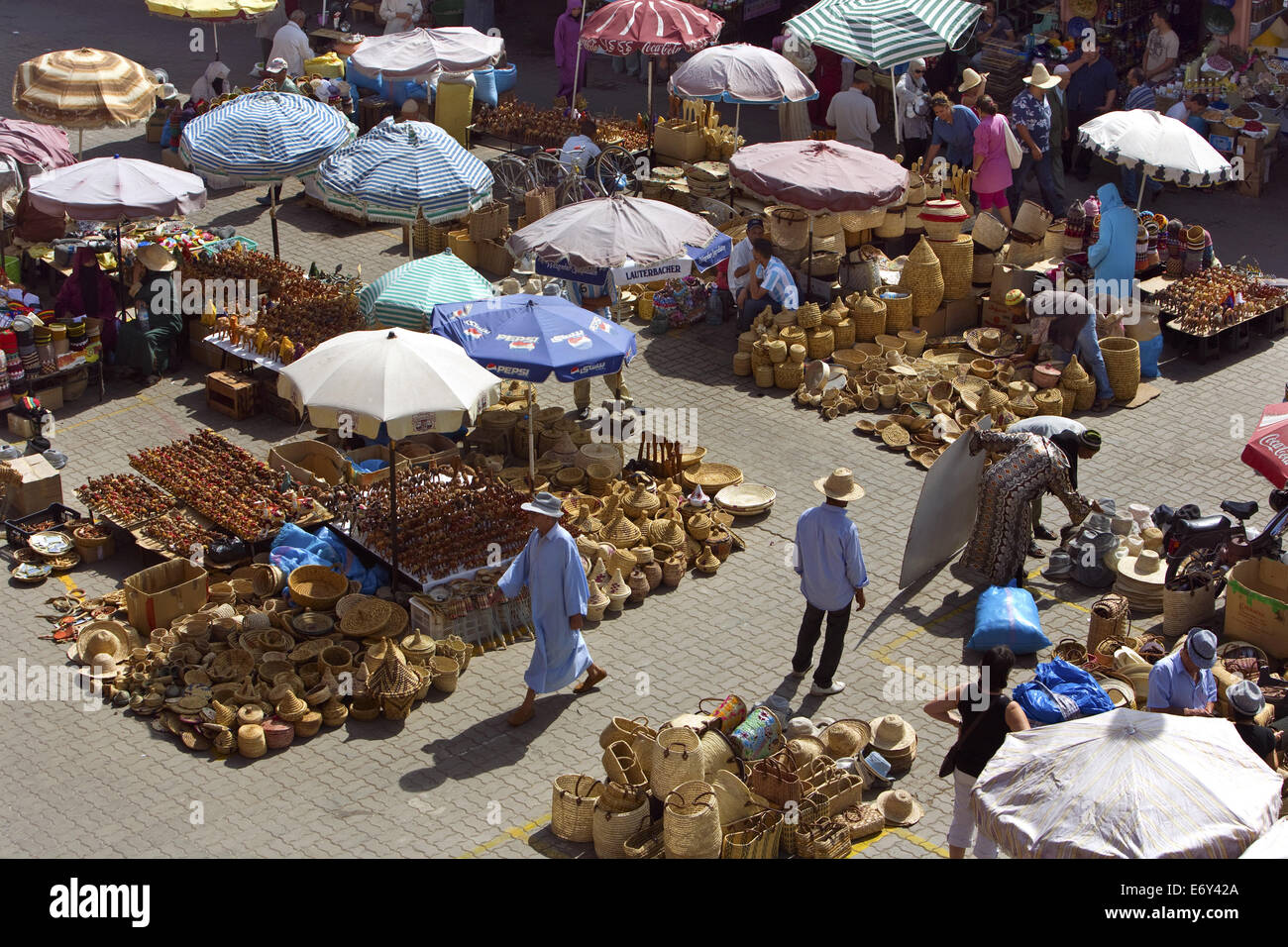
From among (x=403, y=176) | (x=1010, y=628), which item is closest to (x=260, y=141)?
(x=403, y=176)

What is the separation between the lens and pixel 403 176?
1557cm

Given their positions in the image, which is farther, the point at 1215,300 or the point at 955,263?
the point at 955,263

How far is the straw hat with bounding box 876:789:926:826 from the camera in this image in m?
9.59

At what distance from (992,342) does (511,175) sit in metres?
6.66

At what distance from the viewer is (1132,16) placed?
22234mm

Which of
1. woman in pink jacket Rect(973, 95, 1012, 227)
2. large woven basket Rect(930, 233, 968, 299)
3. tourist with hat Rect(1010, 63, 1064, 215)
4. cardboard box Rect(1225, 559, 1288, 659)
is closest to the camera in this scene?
cardboard box Rect(1225, 559, 1288, 659)

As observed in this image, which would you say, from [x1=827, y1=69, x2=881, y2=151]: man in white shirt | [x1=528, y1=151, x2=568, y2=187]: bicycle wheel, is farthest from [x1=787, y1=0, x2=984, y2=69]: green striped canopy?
[x1=528, y1=151, x2=568, y2=187]: bicycle wheel

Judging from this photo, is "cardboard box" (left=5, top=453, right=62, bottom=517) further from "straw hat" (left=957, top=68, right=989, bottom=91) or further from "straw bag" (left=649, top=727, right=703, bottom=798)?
"straw hat" (left=957, top=68, right=989, bottom=91)

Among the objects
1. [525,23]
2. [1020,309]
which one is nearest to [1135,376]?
[1020,309]

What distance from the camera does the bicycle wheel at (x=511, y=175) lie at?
63.4 ft

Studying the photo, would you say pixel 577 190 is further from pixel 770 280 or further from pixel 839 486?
pixel 839 486

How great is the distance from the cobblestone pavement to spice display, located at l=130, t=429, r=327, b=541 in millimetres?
712

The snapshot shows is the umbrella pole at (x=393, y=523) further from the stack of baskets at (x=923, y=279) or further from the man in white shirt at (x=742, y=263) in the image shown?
the stack of baskets at (x=923, y=279)

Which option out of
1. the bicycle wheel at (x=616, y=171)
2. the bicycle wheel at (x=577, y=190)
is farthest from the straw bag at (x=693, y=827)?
the bicycle wheel at (x=616, y=171)
